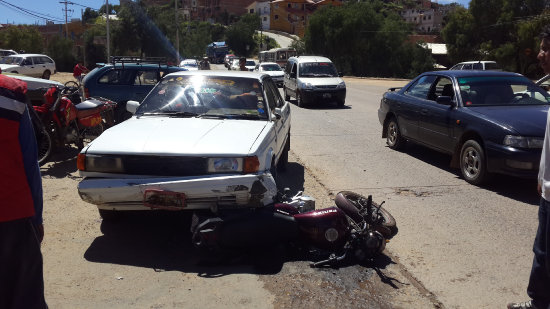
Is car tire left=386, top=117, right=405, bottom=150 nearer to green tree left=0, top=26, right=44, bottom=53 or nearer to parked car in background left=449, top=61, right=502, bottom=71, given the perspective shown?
parked car in background left=449, top=61, right=502, bottom=71

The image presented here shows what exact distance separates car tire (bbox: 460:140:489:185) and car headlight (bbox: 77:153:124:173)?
4.86 meters

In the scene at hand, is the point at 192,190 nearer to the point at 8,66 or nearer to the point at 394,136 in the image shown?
the point at 394,136

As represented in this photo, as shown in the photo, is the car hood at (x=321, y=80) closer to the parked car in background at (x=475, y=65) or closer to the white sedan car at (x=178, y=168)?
the white sedan car at (x=178, y=168)

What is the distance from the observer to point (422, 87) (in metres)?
9.14

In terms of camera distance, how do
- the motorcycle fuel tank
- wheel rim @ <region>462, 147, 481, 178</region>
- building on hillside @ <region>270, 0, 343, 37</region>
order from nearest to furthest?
the motorcycle fuel tank
wheel rim @ <region>462, 147, 481, 178</region>
building on hillside @ <region>270, 0, 343, 37</region>

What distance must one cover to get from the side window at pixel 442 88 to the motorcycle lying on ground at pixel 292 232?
4.40 meters

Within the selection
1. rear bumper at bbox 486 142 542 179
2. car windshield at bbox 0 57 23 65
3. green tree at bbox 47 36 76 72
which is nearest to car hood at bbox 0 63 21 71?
car windshield at bbox 0 57 23 65

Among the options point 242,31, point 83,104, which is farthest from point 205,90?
point 242,31

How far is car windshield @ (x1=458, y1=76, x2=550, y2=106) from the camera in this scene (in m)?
7.80

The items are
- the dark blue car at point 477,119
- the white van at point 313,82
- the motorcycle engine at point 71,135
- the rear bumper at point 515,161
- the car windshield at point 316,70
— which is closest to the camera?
the rear bumper at point 515,161

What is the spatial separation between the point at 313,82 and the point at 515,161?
12504 millimetres

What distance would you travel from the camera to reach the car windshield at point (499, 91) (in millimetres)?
7801

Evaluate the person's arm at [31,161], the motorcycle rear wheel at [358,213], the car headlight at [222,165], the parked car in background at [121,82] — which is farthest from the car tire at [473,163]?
the parked car in background at [121,82]

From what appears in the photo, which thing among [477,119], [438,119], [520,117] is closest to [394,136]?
[438,119]
